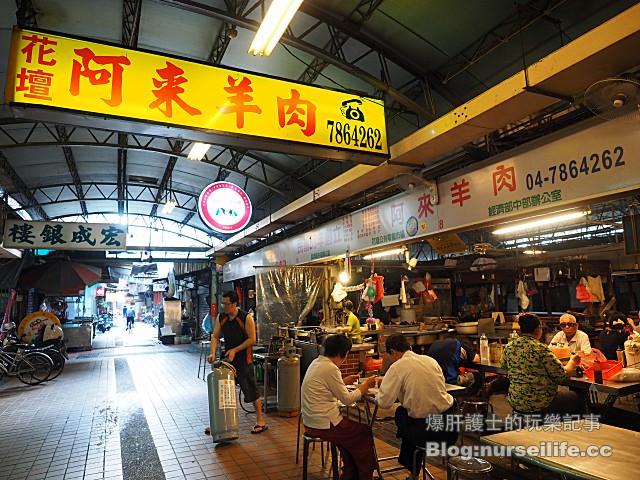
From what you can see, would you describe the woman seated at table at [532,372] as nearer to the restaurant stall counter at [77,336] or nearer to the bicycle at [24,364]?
the bicycle at [24,364]

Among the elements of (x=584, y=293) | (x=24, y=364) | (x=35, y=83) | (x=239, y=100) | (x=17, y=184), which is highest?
(x=17, y=184)

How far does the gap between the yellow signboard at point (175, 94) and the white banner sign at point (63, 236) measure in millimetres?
10912

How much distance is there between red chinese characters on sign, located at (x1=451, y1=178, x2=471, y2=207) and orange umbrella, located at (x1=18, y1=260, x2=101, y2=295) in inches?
603

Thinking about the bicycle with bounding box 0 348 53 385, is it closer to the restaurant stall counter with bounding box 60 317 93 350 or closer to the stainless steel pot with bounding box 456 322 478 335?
Result: the restaurant stall counter with bounding box 60 317 93 350

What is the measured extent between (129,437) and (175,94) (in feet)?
16.9

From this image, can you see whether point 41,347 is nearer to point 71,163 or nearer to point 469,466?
point 71,163

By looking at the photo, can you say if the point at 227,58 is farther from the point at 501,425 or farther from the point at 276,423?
the point at 501,425

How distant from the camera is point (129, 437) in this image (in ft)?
20.7

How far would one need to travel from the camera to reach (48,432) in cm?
673

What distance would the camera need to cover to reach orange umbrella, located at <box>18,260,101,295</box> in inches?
614

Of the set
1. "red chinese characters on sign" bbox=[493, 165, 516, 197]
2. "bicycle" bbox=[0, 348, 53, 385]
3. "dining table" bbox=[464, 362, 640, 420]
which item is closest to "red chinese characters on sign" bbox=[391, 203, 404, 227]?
"red chinese characters on sign" bbox=[493, 165, 516, 197]

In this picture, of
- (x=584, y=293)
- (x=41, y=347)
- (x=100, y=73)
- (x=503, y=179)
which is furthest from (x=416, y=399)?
(x=41, y=347)

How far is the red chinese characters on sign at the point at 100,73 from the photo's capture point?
362 cm

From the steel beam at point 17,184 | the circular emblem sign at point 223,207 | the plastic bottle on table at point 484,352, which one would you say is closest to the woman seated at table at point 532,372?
the plastic bottle on table at point 484,352
